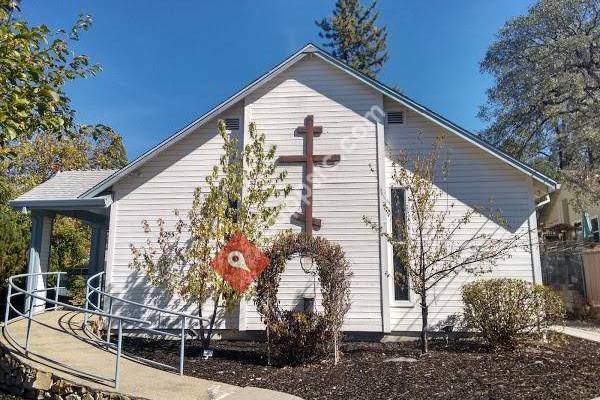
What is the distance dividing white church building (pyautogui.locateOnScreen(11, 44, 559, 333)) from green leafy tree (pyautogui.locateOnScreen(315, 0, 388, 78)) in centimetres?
2333

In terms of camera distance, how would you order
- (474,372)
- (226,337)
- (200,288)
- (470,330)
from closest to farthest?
(474,372) < (200,288) < (470,330) < (226,337)

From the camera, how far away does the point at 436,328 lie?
33.5ft

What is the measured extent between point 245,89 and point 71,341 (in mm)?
6232

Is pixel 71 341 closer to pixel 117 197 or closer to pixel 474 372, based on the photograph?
pixel 117 197

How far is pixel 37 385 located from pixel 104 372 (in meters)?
0.82

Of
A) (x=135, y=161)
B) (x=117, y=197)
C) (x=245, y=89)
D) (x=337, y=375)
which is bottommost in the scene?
(x=337, y=375)

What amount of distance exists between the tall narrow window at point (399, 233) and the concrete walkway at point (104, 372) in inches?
183

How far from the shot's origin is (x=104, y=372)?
676 cm

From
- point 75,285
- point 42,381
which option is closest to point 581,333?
point 42,381

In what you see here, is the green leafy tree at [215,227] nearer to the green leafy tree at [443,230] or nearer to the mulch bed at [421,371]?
the mulch bed at [421,371]

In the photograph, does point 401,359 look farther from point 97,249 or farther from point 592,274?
point 97,249

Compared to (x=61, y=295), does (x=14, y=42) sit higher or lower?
higher

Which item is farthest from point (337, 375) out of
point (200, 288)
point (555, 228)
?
point (555, 228)

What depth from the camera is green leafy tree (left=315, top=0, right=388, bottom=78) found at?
33.6 metres
